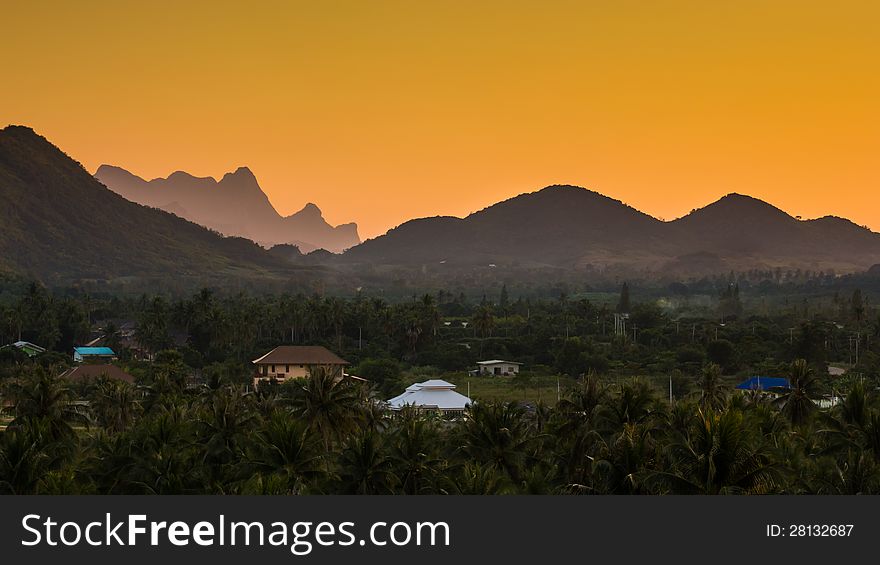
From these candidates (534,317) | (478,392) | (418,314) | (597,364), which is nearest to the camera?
(478,392)

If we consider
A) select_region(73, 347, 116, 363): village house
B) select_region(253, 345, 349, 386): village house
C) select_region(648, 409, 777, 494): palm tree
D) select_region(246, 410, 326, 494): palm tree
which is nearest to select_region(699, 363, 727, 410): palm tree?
select_region(246, 410, 326, 494): palm tree

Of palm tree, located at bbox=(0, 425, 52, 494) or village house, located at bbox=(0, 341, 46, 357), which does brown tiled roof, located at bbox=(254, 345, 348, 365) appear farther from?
palm tree, located at bbox=(0, 425, 52, 494)

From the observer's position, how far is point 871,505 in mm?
25312

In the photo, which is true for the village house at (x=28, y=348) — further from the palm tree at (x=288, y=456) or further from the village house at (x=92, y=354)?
the palm tree at (x=288, y=456)

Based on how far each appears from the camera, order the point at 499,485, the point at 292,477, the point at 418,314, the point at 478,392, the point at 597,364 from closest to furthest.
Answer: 1. the point at 499,485
2. the point at 292,477
3. the point at 478,392
4. the point at 597,364
5. the point at 418,314

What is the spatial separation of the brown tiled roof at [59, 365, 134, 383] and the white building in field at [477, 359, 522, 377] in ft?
118

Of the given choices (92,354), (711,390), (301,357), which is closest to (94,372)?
(301,357)

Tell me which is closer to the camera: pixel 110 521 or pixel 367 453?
pixel 110 521

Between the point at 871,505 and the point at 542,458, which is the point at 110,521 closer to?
the point at 871,505

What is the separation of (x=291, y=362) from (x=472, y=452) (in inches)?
2885

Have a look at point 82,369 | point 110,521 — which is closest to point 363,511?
point 110,521

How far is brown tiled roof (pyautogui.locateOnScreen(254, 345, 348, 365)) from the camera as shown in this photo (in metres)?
116

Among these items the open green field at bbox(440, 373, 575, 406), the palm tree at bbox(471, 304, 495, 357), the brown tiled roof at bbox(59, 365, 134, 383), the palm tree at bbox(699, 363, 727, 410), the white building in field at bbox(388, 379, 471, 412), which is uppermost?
the palm tree at bbox(471, 304, 495, 357)

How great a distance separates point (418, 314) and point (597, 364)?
29550mm
